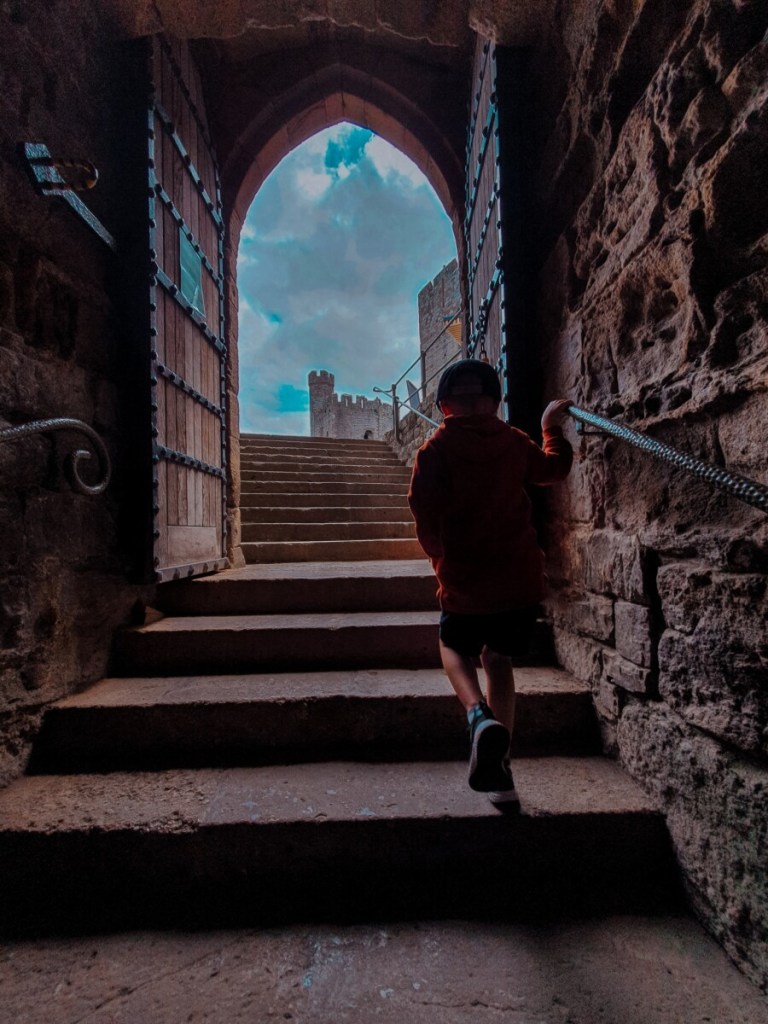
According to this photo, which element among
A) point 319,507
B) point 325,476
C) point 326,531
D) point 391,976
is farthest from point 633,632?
point 325,476

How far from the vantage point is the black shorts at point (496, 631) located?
1491 millimetres

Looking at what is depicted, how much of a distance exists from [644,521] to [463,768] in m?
1.08

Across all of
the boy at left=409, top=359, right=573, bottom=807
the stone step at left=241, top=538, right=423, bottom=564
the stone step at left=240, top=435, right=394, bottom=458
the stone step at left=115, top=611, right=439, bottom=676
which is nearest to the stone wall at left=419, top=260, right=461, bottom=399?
the stone step at left=240, top=435, right=394, bottom=458

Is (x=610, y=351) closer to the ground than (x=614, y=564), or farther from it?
farther from it

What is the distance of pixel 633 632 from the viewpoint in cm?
159

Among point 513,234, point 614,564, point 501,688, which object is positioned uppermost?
point 513,234

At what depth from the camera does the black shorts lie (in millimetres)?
1491

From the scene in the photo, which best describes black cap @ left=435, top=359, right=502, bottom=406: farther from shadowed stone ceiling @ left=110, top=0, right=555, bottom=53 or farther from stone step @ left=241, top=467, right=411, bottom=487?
stone step @ left=241, top=467, right=411, bottom=487

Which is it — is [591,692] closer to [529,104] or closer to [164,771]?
[164,771]

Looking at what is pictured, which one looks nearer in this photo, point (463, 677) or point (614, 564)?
point (463, 677)

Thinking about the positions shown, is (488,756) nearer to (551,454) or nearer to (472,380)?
(551,454)

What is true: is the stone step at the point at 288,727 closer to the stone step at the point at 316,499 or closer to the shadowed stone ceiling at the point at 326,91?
the stone step at the point at 316,499

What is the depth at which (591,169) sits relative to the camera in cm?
191

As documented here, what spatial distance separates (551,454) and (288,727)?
1.46 metres
